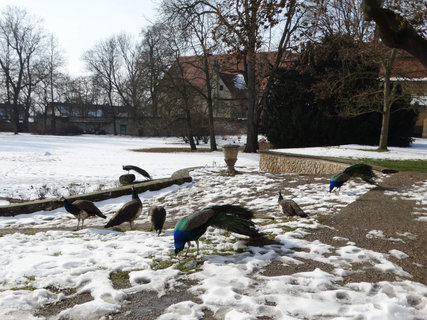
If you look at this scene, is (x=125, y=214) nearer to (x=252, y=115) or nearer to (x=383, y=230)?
(x=383, y=230)

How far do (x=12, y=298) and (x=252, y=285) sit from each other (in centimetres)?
224

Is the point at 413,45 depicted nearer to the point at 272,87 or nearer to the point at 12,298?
the point at 12,298

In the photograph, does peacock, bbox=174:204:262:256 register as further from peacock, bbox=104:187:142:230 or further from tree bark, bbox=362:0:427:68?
tree bark, bbox=362:0:427:68

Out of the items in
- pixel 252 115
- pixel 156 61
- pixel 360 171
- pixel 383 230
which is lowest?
pixel 383 230

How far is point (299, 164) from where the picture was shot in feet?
46.1

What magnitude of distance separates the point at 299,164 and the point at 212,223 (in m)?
10.0

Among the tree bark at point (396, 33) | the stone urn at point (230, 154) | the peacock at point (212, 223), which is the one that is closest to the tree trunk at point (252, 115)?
the stone urn at point (230, 154)

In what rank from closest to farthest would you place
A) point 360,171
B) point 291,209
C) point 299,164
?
point 291,209 < point 360,171 < point 299,164

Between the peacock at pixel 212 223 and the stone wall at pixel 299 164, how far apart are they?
25.3 feet

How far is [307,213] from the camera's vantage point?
6.78 meters

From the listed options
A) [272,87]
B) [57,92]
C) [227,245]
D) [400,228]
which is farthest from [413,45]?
[57,92]

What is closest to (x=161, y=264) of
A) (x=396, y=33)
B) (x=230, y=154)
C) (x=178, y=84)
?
(x=396, y=33)

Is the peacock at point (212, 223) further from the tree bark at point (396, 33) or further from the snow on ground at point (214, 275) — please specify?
the tree bark at point (396, 33)

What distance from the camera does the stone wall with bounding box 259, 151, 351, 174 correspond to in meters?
12.3
